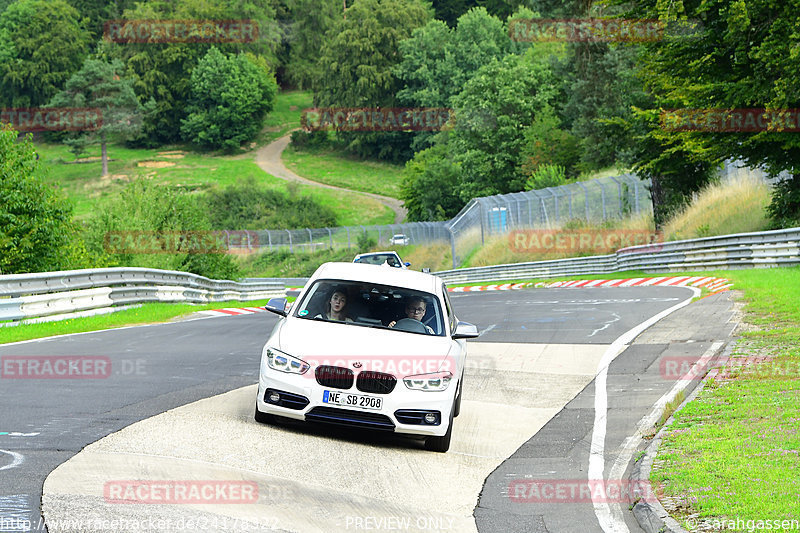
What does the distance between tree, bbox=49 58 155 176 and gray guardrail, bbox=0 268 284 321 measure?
9980cm

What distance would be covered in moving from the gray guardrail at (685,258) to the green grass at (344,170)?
224 ft

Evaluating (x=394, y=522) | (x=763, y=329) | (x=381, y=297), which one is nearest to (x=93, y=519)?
(x=394, y=522)

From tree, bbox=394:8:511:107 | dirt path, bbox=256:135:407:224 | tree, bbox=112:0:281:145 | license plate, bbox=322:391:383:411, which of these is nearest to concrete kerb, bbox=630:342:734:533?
license plate, bbox=322:391:383:411

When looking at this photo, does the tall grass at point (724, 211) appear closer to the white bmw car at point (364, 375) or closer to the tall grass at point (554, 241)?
the tall grass at point (554, 241)

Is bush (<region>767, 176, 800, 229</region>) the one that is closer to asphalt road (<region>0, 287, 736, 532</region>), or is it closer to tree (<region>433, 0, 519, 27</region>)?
asphalt road (<region>0, 287, 736, 532</region>)

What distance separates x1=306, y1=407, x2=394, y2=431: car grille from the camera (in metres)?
8.48

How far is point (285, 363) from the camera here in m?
8.68

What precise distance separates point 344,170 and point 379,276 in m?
115

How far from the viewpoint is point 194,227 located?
1802 inches
